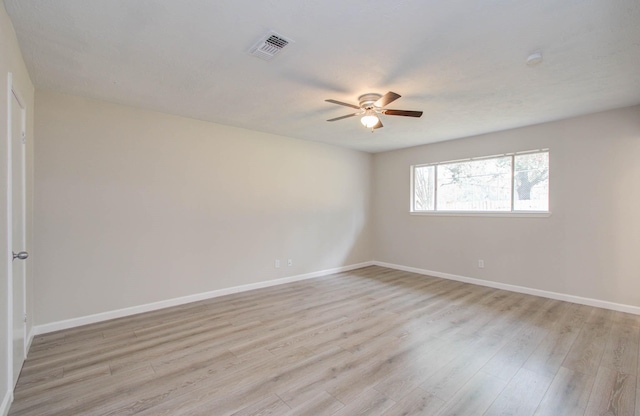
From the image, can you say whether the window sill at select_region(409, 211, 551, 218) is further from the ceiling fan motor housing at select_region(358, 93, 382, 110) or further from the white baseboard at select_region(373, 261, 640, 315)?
the ceiling fan motor housing at select_region(358, 93, 382, 110)

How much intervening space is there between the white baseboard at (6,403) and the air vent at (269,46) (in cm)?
279

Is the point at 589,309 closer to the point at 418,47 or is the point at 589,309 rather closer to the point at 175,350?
the point at 418,47

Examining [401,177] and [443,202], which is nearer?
[443,202]

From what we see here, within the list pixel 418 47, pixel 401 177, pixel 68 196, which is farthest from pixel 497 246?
pixel 68 196

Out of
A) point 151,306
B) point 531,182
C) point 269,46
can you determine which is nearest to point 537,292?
point 531,182

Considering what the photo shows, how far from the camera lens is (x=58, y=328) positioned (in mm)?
3035

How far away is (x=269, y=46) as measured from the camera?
2172 millimetres

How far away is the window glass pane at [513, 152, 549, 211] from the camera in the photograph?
4.23 m

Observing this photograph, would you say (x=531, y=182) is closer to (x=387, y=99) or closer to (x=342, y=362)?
(x=387, y=99)

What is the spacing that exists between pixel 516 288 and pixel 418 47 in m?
Result: 4.01

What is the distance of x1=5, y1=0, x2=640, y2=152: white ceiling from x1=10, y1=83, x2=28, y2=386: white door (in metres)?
0.58

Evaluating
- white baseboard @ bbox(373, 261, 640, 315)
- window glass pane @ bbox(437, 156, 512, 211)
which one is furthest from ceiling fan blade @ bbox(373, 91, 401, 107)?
white baseboard @ bbox(373, 261, 640, 315)

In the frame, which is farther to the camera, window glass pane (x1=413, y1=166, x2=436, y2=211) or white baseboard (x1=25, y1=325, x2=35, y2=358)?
window glass pane (x1=413, y1=166, x2=436, y2=211)

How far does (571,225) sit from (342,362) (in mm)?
3739
